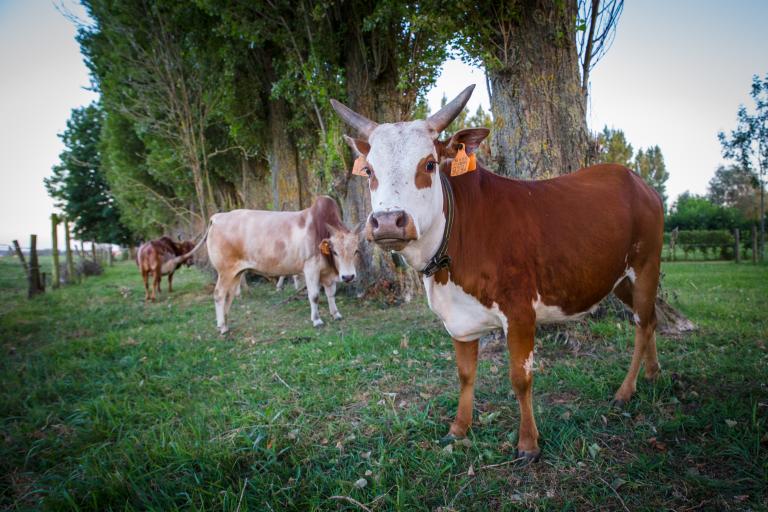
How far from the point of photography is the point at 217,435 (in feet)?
10.9

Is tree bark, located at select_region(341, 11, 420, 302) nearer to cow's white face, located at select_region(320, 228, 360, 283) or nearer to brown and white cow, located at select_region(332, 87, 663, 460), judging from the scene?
cow's white face, located at select_region(320, 228, 360, 283)

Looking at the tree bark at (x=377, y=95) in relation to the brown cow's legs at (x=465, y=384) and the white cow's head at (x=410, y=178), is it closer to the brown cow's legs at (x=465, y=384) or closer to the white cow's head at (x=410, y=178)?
the brown cow's legs at (x=465, y=384)

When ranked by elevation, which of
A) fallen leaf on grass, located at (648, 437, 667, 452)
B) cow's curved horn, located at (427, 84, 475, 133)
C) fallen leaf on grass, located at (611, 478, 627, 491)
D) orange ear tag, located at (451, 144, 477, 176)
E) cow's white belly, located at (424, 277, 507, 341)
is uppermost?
cow's curved horn, located at (427, 84, 475, 133)

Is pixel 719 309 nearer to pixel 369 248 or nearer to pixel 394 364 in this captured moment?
pixel 394 364

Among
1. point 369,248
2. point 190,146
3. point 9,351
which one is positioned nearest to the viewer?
point 9,351

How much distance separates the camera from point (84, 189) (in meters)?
37.6

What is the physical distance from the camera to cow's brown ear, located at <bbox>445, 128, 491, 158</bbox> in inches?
117

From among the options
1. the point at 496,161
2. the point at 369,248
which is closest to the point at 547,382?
the point at 496,161

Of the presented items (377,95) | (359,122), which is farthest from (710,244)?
(359,122)

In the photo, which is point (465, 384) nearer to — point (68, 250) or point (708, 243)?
point (68, 250)

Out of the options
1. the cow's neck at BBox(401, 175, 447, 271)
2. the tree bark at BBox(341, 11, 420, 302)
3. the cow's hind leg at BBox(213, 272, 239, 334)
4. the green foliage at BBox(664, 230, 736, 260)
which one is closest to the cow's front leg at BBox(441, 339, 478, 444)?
the cow's neck at BBox(401, 175, 447, 271)

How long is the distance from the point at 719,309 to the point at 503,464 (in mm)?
5848

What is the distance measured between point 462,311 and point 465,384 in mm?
672

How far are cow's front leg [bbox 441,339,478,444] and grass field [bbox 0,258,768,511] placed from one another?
10 cm
